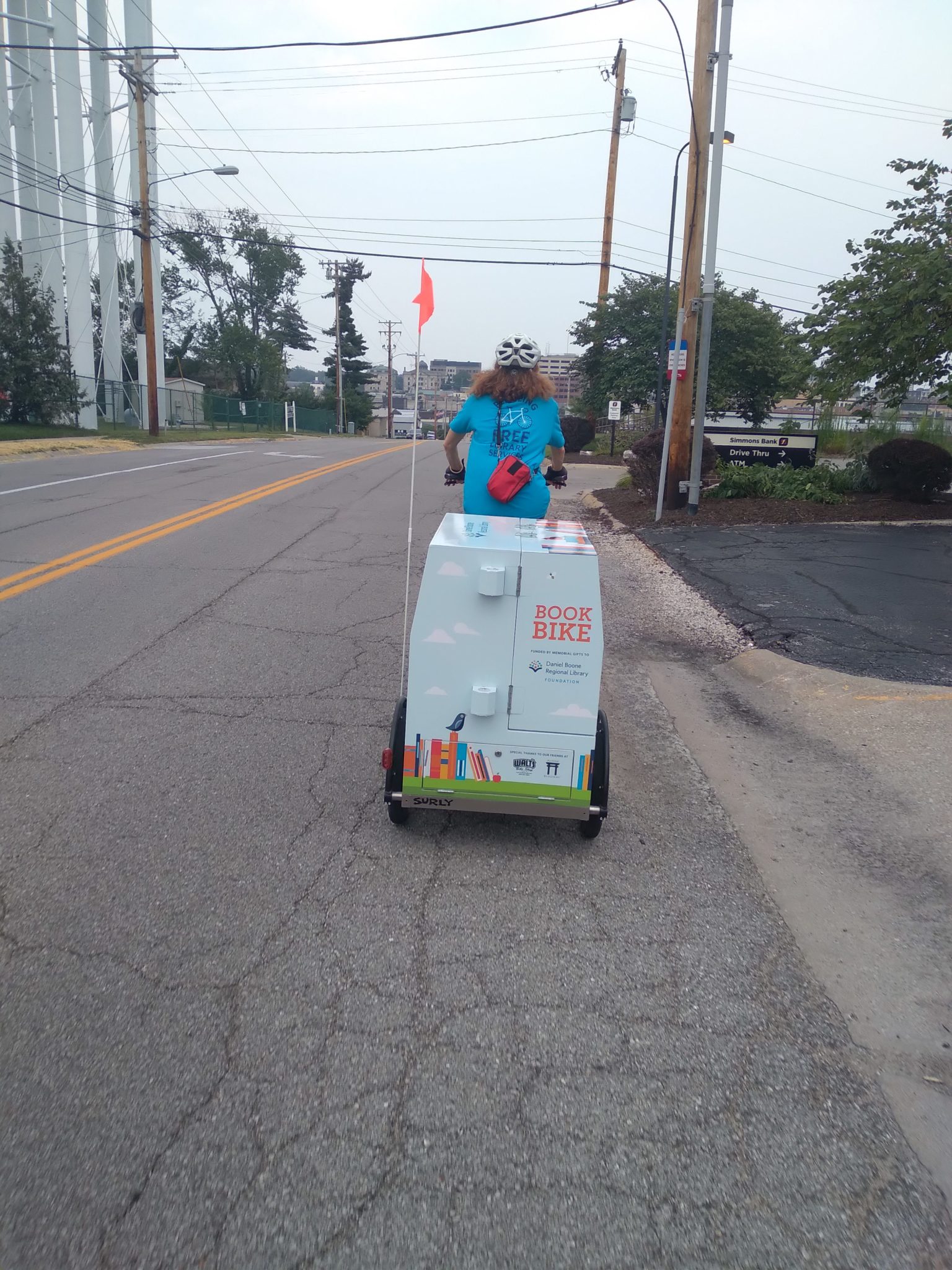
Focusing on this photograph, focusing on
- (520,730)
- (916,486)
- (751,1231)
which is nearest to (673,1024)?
(751,1231)

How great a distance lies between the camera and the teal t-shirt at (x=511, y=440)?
477 centimetres

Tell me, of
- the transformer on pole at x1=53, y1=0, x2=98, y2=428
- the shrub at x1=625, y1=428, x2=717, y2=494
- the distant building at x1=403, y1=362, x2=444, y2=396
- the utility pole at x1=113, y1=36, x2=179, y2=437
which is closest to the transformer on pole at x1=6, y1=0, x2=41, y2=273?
the transformer on pole at x1=53, y1=0, x2=98, y2=428

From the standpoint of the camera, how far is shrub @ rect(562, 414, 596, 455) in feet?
109

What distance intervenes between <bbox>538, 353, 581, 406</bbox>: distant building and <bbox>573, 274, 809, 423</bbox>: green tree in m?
0.82

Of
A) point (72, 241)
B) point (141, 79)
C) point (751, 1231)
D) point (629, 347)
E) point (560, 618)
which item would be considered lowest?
point (751, 1231)

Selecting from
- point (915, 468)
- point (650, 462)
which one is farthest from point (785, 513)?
point (915, 468)

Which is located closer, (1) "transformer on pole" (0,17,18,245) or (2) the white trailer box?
(2) the white trailer box

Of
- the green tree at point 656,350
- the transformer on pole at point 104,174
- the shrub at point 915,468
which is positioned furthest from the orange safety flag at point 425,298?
the transformer on pole at point 104,174

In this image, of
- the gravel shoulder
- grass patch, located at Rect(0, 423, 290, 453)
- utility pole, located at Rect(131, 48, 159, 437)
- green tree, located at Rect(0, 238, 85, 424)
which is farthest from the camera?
utility pole, located at Rect(131, 48, 159, 437)

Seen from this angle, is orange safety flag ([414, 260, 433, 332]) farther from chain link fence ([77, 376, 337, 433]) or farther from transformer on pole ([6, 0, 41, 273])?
transformer on pole ([6, 0, 41, 273])

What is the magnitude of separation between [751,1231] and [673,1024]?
0.73 metres

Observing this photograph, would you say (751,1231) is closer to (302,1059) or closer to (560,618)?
(302,1059)

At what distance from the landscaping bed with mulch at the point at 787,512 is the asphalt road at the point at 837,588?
55 centimetres

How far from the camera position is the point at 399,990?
3.03 m
